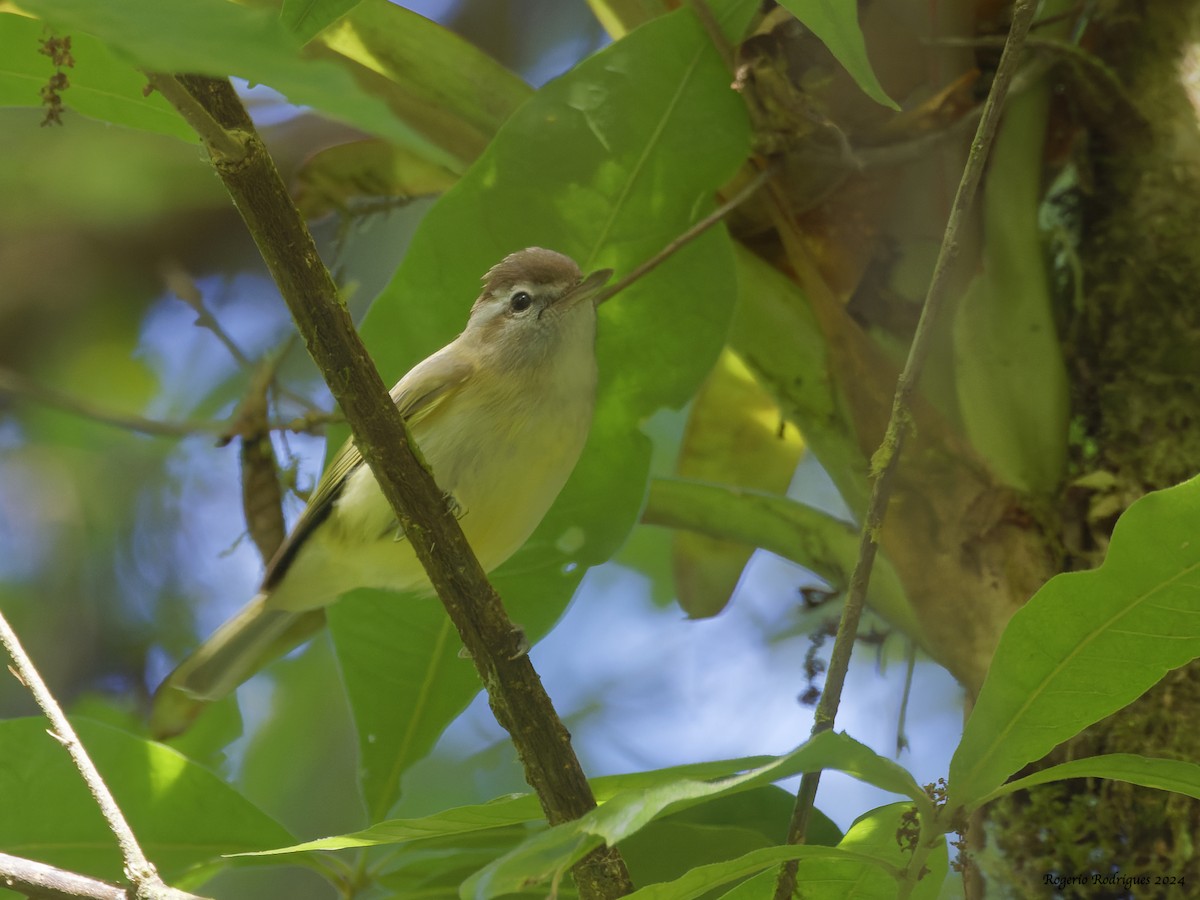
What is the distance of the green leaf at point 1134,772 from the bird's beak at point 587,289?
1271 millimetres

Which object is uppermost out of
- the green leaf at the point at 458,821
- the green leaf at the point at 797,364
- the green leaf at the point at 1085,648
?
the green leaf at the point at 797,364

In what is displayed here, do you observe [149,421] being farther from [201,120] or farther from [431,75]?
[201,120]

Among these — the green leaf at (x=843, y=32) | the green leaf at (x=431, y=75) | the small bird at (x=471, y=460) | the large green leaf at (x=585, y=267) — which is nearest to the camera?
the green leaf at (x=843, y=32)

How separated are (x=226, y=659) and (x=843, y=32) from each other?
224cm

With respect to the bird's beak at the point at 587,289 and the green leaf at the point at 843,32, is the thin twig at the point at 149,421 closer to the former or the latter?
the bird's beak at the point at 587,289

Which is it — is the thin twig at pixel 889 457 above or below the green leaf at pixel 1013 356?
below

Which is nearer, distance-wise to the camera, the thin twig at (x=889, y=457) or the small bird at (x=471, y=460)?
the thin twig at (x=889, y=457)

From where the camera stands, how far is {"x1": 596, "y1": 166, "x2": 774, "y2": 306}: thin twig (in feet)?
6.91

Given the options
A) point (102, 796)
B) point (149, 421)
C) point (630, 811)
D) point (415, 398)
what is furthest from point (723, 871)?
point (149, 421)

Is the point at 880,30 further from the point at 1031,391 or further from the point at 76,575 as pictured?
the point at 76,575

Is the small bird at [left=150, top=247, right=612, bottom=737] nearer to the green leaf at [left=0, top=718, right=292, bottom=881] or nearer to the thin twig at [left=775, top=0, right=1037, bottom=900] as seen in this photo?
the green leaf at [left=0, top=718, right=292, bottom=881]

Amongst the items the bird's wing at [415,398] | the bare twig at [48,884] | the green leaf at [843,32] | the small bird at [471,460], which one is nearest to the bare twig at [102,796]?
the bare twig at [48,884]

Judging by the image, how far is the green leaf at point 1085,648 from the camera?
1364 millimetres

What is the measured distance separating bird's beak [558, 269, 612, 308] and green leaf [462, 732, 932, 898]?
127cm
